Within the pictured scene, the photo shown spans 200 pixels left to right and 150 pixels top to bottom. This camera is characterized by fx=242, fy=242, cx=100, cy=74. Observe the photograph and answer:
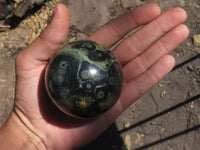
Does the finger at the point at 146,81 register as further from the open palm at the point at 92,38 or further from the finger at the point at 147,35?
the finger at the point at 147,35

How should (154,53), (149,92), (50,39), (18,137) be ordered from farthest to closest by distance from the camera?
(149,92), (154,53), (18,137), (50,39)

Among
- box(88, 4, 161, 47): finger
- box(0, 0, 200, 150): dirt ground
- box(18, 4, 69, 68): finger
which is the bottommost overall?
box(0, 0, 200, 150): dirt ground

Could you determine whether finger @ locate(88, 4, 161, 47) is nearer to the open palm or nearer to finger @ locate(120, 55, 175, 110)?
the open palm

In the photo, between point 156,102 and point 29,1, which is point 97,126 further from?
point 29,1

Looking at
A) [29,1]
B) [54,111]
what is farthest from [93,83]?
[29,1]

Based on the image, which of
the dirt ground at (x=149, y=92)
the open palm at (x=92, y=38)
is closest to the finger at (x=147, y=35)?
the open palm at (x=92, y=38)

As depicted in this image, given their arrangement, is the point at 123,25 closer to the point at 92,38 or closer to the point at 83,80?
the point at 92,38

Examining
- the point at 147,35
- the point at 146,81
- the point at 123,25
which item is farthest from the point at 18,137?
the point at 147,35

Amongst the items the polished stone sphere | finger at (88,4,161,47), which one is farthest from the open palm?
the polished stone sphere
